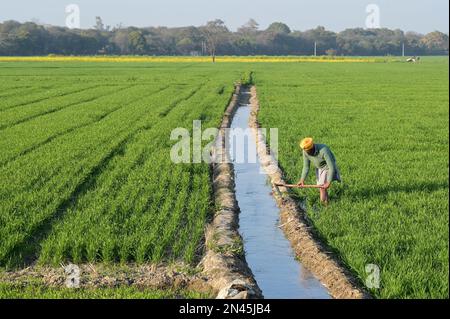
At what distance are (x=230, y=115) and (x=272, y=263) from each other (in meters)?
12.5

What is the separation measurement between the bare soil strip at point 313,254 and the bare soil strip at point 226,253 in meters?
0.54

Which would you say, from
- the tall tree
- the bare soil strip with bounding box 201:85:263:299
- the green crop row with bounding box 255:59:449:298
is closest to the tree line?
the tall tree

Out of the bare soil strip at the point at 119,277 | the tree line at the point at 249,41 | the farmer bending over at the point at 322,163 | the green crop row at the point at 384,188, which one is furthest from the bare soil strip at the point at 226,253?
the tree line at the point at 249,41

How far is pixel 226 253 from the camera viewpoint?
6027 millimetres

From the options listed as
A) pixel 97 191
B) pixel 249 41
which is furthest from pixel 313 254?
pixel 249 41

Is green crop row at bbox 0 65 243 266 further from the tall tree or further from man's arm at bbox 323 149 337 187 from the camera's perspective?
the tall tree

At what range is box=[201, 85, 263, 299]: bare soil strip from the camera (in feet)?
16.1

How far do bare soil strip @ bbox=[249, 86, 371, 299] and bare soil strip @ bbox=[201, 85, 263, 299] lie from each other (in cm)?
54

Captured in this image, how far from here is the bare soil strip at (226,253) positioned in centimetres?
491

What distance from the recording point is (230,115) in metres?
18.5

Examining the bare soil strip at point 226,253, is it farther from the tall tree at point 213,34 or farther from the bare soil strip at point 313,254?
the tall tree at point 213,34
